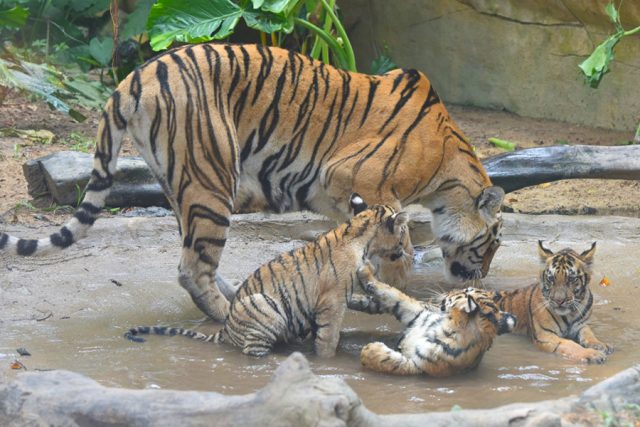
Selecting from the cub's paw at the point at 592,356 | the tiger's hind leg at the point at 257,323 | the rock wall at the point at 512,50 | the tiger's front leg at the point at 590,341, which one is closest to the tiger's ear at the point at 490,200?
the tiger's front leg at the point at 590,341

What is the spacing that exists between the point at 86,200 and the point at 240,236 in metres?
2.20

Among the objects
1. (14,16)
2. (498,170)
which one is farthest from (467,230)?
(14,16)

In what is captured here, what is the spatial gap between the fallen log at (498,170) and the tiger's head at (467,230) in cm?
150

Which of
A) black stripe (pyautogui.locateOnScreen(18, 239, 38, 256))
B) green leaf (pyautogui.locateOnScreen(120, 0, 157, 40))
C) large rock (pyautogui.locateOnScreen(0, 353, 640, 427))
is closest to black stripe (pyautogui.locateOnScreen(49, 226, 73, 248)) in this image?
black stripe (pyautogui.locateOnScreen(18, 239, 38, 256))

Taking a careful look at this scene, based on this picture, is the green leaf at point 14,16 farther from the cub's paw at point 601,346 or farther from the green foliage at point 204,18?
the cub's paw at point 601,346

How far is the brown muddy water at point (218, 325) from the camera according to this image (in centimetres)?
337

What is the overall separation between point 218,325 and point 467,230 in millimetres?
2000

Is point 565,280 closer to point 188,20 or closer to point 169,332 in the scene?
point 169,332

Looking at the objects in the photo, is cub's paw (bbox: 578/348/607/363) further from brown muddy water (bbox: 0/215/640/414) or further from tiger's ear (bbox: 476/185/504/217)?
tiger's ear (bbox: 476/185/504/217)

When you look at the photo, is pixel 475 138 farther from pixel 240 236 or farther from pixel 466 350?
pixel 466 350

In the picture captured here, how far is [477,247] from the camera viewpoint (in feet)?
16.5

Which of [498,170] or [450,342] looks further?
[498,170]

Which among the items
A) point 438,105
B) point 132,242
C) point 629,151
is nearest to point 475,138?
point 629,151

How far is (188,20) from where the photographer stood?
655 centimetres
